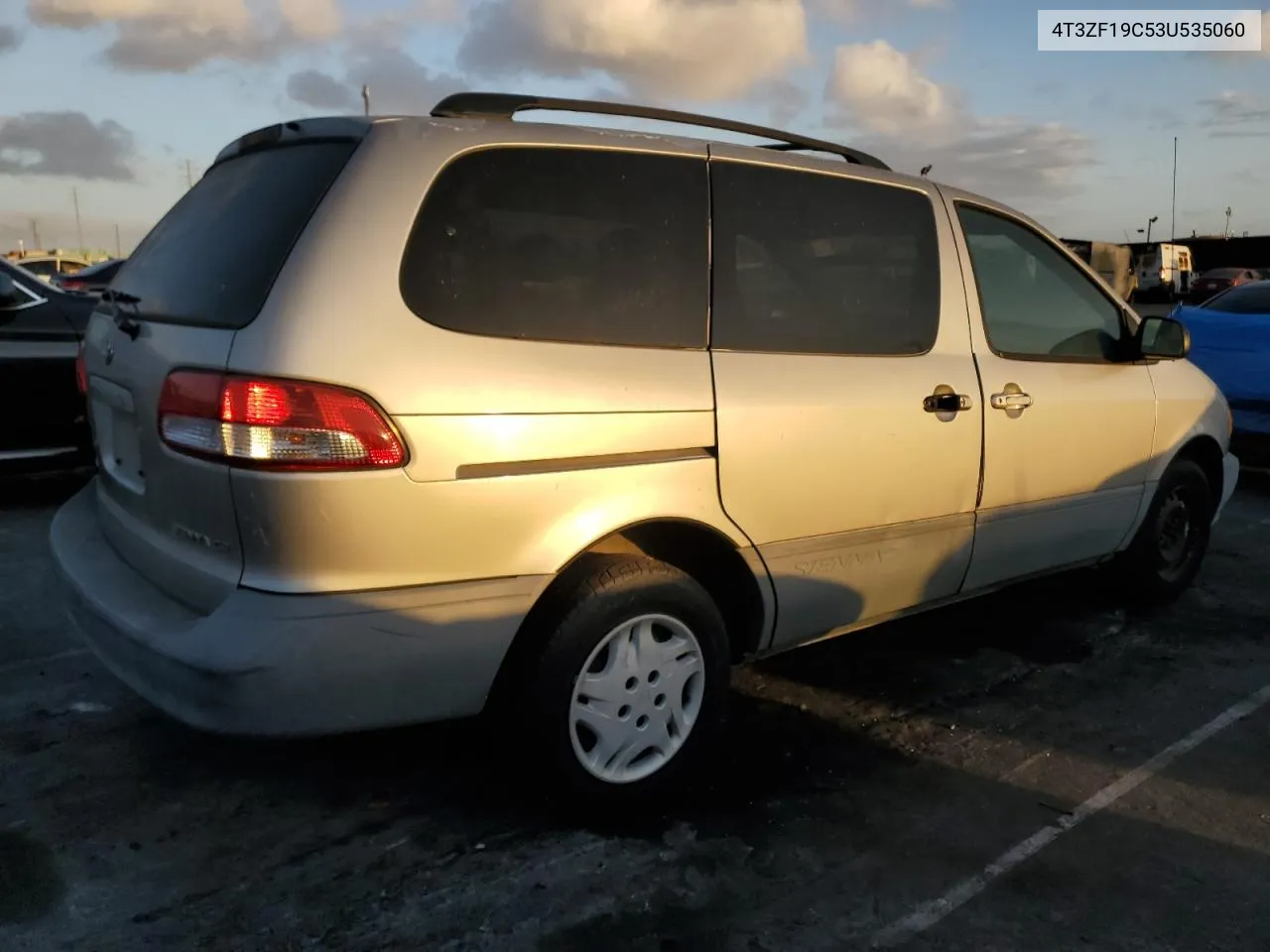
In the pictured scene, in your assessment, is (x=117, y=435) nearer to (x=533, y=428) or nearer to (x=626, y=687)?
(x=533, y=428)

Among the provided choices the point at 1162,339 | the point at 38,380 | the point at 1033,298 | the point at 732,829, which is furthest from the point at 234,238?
the point at 38,380

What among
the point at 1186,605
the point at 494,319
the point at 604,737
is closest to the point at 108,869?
the point at 604,737

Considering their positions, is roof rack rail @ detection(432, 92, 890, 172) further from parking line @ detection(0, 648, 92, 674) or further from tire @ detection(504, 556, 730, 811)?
parking line @ detection(0, 648, 92, 674)

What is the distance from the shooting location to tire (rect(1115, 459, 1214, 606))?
4.69 metres

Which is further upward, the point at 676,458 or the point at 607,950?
the point at 676,458

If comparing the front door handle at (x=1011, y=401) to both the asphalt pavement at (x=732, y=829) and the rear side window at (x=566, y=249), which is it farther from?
the rear side window at (x=566, y=249)

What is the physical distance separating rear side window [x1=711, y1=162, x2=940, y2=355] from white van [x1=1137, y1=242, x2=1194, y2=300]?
3897 cm

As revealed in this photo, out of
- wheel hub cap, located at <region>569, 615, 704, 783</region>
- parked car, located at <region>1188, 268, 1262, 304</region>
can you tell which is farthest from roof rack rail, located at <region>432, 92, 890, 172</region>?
parked car, located at <region>1188, 268, 1262, 304</region>

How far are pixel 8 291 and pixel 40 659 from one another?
→ 3129 millimetres

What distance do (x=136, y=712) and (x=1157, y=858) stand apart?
3.13 m

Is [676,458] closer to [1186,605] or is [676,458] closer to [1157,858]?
[1157,858]

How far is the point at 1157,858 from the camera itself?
279 centimetres

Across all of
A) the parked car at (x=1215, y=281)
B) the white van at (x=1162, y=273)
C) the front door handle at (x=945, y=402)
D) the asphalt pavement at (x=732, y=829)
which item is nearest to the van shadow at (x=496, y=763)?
the asphalt pavement at (x=732, y=829)

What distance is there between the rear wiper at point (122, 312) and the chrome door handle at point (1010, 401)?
8.84 feet
